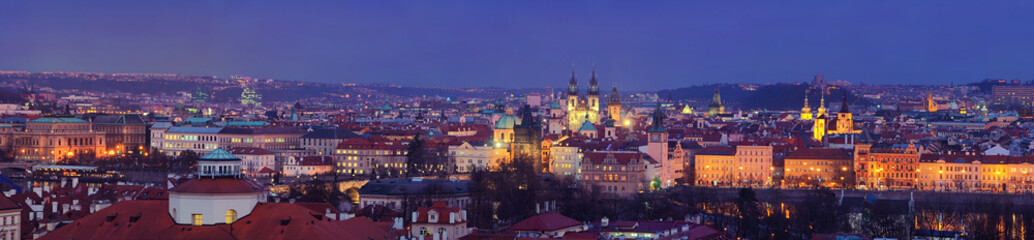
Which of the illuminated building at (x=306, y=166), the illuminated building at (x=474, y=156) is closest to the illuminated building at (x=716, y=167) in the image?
the illuminated building at (x=474, y=156)

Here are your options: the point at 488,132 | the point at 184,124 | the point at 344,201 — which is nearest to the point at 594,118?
the point at 488,132

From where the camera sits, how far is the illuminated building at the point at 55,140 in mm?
101625

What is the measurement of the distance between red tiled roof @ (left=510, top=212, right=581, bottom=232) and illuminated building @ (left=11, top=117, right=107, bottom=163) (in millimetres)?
53000

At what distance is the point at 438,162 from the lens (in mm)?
94250

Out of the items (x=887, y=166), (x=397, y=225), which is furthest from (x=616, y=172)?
(x=397, y=225)

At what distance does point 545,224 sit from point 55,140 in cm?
5888

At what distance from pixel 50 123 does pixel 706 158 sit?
40.4 m

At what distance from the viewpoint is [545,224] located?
51750mm

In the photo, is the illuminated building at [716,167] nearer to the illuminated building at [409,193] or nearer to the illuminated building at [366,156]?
the illuminated building at [366,156]

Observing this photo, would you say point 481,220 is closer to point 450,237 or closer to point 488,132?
point 450,237

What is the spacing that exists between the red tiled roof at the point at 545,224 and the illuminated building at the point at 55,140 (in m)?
53.0

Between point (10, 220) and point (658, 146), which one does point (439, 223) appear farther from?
point (658, 146)

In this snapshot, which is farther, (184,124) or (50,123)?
(184,124)

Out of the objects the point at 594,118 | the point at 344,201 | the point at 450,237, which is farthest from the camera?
the point at 594,118
